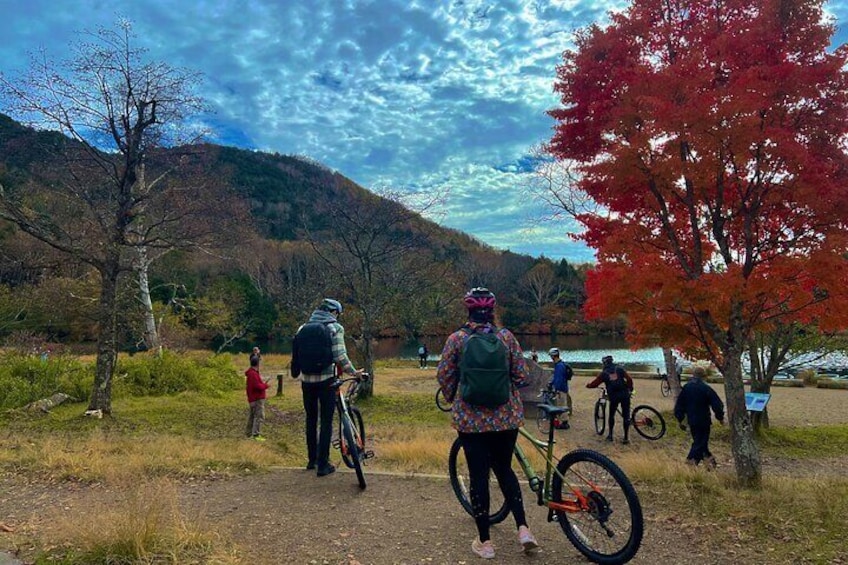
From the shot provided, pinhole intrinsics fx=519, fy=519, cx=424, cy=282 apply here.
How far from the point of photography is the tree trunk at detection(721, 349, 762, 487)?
5484 millimetres

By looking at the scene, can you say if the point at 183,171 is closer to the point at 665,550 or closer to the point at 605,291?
the point at 605,291

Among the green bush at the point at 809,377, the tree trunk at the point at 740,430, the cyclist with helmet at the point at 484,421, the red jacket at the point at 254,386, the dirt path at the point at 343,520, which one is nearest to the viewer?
the cyclist with helmet at the point at 484,421

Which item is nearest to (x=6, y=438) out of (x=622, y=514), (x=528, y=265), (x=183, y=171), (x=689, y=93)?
(x=183, y=171)

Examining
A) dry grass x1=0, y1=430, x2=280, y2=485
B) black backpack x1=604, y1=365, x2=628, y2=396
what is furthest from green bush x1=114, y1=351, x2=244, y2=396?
black backpack x1=604, y1=365, x2=628, y2=396

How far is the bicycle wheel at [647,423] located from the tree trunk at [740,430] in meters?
5.17

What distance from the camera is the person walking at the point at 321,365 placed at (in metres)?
5.03

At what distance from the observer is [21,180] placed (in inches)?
584

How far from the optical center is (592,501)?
327cm

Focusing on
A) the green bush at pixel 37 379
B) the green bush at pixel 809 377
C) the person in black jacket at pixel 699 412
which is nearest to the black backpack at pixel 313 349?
the person in black jacket at pixel 699 412

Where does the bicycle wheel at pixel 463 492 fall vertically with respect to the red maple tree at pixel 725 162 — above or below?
below

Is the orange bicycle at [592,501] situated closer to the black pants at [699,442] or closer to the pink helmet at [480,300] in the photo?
the pink helmet at [480,300]

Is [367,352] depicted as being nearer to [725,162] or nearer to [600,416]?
[600,416]

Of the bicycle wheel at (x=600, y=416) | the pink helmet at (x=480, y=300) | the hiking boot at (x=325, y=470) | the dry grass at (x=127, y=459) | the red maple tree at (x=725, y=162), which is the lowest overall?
the bicycle wheel at (x=600, y=416)

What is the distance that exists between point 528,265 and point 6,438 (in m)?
80.8
